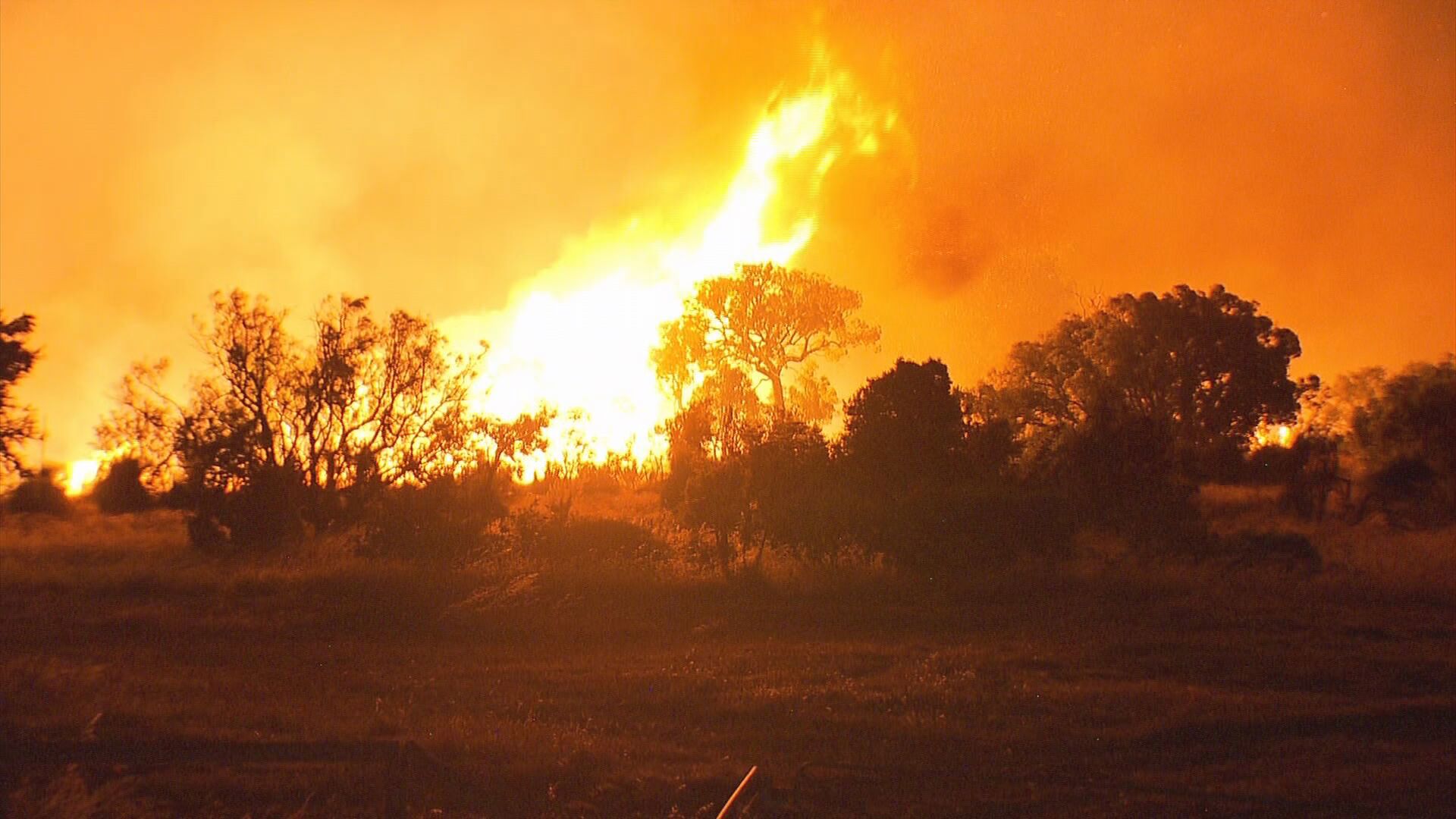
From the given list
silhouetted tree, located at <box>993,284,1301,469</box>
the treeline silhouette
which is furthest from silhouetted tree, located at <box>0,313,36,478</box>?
silhouetted tree, located at <box>993,284,1301,469</box>

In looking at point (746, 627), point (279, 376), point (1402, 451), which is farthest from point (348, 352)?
point (1402, 451)

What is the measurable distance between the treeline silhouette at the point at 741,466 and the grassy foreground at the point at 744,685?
1794 mm

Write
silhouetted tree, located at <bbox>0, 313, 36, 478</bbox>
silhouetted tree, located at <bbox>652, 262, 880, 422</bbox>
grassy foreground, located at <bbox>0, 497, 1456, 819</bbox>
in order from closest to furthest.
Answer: grassy foreground, located at <bbox>0, 497, 1456, 819</bbox> < silhouetted tree, located at <bbox>0, 313, 36, 478</bbox> < silhouetted tree, located at <bbox>652, 262, 880, 422</bbox>

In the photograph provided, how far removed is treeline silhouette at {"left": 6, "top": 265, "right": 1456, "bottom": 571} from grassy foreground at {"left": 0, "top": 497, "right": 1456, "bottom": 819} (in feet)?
5.89

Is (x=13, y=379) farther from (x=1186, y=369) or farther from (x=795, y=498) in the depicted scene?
(x=1186, y=369)

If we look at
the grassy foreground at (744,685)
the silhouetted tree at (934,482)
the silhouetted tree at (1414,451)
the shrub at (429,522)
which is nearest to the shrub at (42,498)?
the grassy foreground at (744,685)

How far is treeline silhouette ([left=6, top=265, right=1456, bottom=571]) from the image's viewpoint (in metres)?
25.7

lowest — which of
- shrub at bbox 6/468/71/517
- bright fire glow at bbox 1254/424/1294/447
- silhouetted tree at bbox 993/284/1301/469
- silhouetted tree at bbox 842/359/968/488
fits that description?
shrub at bbox 6/468/71/517

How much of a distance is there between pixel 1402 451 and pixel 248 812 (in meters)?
38.6

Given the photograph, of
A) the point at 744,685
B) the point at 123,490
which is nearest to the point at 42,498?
the point at 123,490

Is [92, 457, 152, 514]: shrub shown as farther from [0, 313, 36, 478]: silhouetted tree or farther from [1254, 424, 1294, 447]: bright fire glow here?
[1254, 424, 1294, 447]: bright fire glow

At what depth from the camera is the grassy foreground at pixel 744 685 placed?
1032 centimetres

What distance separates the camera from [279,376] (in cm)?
3148

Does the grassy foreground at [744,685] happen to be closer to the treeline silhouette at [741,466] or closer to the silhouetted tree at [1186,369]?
the treeline silhouette at [741,466]
